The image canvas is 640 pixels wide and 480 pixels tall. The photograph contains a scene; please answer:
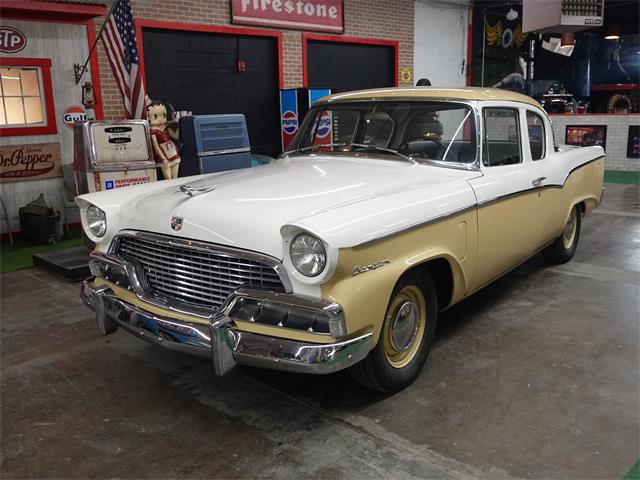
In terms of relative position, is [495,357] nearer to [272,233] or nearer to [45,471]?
[272,233]

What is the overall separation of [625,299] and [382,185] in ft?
7.95

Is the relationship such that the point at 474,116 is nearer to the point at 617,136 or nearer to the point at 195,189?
the point at 195,189

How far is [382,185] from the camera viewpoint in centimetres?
306

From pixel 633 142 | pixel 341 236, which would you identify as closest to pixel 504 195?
pixel 341 236

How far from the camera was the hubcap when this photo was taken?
2880mm

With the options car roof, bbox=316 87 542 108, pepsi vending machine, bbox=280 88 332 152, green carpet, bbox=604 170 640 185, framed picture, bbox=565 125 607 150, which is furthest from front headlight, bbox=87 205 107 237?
framed picture, bbox=565 125 607 150

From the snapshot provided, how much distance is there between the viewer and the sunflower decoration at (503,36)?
14469 millimetres

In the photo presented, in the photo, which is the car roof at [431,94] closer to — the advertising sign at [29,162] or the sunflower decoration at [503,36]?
the advertising sign at [29,162]

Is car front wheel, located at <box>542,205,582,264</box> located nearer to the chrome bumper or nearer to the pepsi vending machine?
the chrome bumper

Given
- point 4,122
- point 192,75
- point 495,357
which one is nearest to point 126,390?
point 495,357

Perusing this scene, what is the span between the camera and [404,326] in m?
2.95

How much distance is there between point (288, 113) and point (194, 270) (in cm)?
744

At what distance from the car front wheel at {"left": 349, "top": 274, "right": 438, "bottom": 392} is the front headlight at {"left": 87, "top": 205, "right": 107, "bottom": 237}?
160 centimetres

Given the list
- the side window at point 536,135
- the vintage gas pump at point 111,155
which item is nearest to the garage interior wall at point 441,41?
the vintage gas pump at point 111,155
